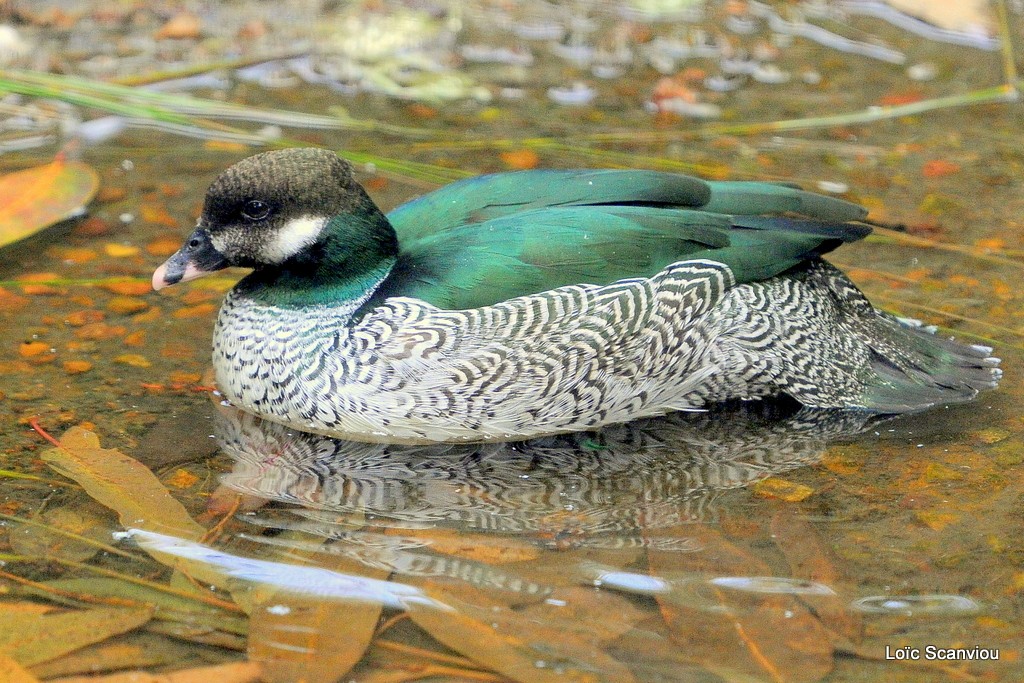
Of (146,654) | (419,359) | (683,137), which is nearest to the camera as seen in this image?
(146,654)

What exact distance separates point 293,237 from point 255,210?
18cm

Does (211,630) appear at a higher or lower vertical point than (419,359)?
lower

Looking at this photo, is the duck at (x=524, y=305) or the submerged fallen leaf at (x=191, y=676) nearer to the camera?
the submerged fallen leaf at (x=191, y=676)

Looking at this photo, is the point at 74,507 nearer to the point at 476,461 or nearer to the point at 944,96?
the point at 476,461

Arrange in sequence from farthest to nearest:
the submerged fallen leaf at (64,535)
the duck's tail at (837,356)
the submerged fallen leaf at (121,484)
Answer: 1. the duck's tail at (837,356)
2. the submerged fallen leaf at (121,484)
3. the submerged fallen leaf at (64,535)

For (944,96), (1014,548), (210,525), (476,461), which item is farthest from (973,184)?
(210,525)

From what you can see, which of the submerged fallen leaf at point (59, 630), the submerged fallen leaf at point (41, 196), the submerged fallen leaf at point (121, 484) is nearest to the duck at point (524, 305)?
the submerged fallen leaf at point (121, 484)

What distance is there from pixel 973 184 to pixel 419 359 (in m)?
3.89

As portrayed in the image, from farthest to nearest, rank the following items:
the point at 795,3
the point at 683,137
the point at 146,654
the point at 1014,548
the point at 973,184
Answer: the point at 795,3 < the point at 683,137 < the point at 973,184 < the point at 1014,548 < the point at 146,654

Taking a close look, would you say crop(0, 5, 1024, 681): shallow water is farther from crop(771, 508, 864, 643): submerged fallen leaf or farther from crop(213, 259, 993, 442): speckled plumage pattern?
crop(213, 259, 993, 442): speckled plumage pattern

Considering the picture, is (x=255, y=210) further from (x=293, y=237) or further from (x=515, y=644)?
(x=515, y=644)

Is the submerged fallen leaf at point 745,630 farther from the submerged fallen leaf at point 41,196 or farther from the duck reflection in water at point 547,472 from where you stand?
the submerged fallen leaf at point 41,196

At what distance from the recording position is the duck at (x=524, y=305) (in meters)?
4.82

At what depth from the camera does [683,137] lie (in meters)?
7.61
